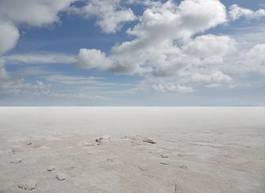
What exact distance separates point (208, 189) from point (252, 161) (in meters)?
5.71

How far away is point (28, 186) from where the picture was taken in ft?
38.2

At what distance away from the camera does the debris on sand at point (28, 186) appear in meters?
11.5

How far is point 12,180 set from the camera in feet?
41.4

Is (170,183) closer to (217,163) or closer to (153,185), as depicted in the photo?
(153,185)

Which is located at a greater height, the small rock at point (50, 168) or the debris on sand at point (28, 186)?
the small rock at point (50, 168)

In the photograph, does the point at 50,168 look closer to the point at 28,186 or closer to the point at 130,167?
the point at 28,186

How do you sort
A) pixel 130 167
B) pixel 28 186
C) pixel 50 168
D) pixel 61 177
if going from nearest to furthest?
pixel 28 186, pixel 61 177, pixel 50 168, pixel 130 167

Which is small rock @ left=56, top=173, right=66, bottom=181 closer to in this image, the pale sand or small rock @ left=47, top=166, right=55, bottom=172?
the pale sand

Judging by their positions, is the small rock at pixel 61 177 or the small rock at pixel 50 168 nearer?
the small rock at pixel 61 177

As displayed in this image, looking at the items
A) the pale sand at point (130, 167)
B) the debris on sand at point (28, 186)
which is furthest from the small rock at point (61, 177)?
the debris on sand at point (28, 186)

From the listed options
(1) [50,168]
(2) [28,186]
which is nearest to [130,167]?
(1) [50,168]

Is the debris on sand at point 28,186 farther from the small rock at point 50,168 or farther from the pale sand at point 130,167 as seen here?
the small rock at point 50,168

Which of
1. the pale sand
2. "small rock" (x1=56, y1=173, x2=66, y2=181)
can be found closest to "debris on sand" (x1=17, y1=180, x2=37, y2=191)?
the pale sand

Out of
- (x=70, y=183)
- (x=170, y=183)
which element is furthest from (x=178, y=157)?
(x=70, y=183)
